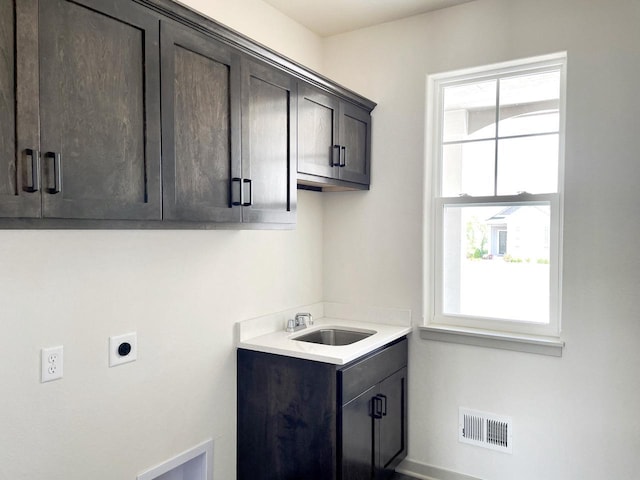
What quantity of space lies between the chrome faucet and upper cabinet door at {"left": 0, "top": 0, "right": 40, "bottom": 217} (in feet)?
5.36

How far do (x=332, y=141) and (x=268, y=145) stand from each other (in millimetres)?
564

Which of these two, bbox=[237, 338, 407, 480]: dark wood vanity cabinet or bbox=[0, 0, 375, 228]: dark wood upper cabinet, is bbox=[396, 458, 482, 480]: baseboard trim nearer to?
bbox=[237, 338, 407, 480]: dark wood vanity cabinet

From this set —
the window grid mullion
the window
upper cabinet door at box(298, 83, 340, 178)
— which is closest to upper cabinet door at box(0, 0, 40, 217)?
upper cabinet door at box(298, 83, 340, 178)

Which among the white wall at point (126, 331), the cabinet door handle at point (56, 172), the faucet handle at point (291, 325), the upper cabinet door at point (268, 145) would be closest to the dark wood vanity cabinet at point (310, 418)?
the white wall at point (126, 331)

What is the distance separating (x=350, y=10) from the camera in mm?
2754

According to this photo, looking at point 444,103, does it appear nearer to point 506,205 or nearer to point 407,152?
point 407,152

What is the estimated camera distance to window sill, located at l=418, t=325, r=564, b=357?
96.3 inches

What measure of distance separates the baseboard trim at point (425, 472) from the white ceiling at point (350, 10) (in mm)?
2718

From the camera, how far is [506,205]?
265cm

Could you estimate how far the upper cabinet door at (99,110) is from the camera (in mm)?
1288

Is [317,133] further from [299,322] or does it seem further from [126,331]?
[126,331]

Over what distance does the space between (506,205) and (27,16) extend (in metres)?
2.35

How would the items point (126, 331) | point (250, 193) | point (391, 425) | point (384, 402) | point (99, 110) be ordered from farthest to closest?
point (391, 425) < point (384, 402) < point (250, 193) < point (126, 331) < point (99, 110)

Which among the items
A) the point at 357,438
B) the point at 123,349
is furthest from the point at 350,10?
the point at 357,438
